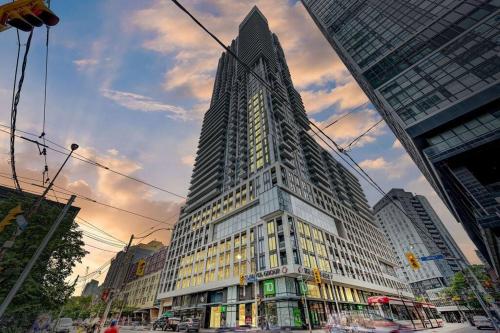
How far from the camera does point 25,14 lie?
4.84 meters

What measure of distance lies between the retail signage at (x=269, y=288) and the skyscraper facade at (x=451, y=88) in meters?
27.5

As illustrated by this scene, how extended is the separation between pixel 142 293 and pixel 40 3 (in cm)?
10506

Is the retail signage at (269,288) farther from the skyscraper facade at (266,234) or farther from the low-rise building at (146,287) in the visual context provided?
the low-rise building at (146,287)

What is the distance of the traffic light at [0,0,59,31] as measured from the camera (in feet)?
15.4

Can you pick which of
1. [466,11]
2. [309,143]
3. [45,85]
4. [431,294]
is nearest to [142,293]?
[309,143]

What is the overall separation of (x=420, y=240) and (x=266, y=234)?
119227 millimetres

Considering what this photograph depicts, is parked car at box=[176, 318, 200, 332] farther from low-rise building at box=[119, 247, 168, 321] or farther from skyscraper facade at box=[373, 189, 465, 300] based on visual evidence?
skyscraper facade at box=[373, 189, 465, 300]

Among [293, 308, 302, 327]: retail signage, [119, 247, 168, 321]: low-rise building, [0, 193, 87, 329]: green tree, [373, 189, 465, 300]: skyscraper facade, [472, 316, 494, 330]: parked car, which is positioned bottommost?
[472, 316, 494, 330]: parked car

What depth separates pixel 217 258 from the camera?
154 ft

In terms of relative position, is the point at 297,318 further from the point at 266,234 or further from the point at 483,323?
the point at 483,323

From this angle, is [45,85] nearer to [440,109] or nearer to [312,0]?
[440,109]

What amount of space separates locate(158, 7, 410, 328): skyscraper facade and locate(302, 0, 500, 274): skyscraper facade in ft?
60.7

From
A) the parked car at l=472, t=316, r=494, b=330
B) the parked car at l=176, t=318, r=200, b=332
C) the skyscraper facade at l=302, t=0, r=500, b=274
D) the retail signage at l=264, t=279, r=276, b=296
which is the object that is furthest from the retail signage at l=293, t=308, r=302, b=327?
the skyscraper facade at l=302, t=0, r=500, b=274

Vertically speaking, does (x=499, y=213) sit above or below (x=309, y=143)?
below
